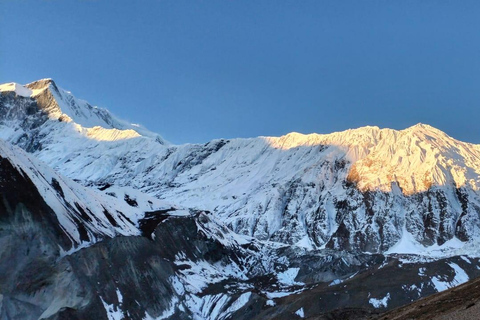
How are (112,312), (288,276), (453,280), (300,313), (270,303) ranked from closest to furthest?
(112,312)
(300,313)
(270,303)
(453,280)
(288,276)

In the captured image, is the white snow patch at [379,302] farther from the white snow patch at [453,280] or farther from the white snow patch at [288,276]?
the white snow patch at [288,276]

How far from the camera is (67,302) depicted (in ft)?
306

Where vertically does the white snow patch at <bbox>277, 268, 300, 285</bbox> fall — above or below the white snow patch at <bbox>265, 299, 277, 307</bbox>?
above

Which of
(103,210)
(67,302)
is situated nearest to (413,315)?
(67,302)

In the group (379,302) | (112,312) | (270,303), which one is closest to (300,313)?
(270,303)

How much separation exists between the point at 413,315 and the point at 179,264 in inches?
3626

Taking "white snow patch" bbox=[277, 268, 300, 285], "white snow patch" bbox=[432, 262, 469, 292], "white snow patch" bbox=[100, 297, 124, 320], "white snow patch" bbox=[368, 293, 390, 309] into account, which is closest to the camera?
"white snow patch" bbox=[100, 297, 124, 320]

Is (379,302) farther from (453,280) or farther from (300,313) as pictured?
(453,280)

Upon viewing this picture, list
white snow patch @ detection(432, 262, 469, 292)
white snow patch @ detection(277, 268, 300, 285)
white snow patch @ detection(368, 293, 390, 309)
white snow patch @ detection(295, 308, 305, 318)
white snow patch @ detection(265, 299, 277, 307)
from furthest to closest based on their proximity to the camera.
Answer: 1. white snow patch @ detection(277, 268, 300, 285)
2. white snow patch @ detection(432, 262, 469, 292)
3. white snow patch @ detection(265, 299, 277, 307)
4. white snow patch @ detection(368, 293, 390, 309)
5. white snow patch @ detection(295, 308, 305, 318)

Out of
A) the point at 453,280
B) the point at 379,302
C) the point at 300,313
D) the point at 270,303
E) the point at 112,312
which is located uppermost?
the point at 112,312

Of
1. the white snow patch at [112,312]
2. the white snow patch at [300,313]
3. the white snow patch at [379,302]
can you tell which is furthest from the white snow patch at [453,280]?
the white snow patch at [112,312]

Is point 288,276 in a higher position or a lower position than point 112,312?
higher

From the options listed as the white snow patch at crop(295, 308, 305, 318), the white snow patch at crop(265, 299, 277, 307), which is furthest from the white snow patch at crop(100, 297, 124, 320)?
the white snow patch at crop(295, 308, 305, 318)

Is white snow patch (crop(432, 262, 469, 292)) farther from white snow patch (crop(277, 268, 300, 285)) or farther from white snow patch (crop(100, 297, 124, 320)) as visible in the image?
white snow patch (crop(100, 297, 124, 320))
